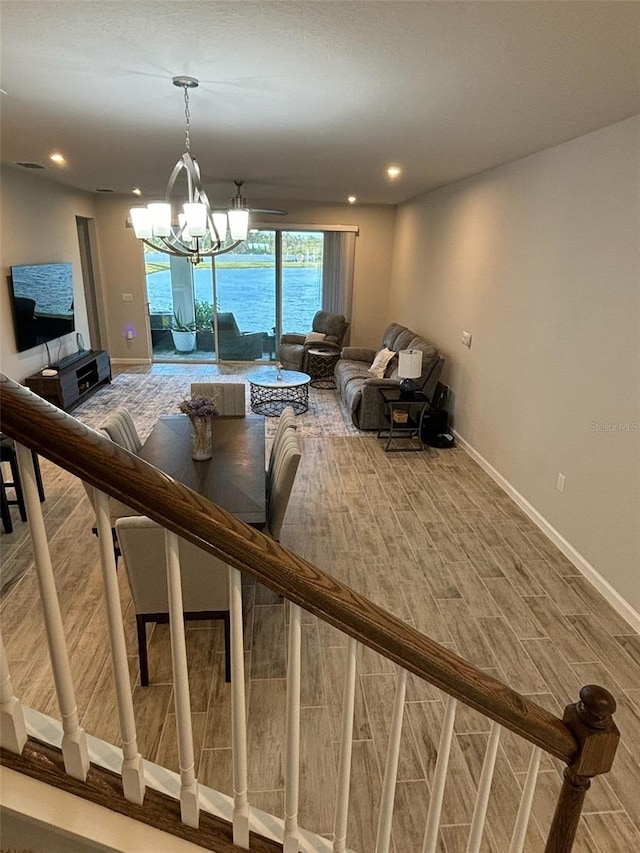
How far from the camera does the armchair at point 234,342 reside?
8.84 meters

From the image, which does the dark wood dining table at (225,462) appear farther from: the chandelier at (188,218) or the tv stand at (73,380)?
the tv stand at (73,380)

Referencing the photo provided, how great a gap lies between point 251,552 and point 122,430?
2721mm

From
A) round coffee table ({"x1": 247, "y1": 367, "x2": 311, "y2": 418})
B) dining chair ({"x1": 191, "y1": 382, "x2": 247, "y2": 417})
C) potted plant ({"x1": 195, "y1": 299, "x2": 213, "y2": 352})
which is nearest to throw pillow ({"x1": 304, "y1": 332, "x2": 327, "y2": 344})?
round coffee table ({"x1": 247, "y1": 367, "x2": 311, "y2": 418})

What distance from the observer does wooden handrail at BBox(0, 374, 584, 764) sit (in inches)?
27.9

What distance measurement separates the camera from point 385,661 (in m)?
2.57

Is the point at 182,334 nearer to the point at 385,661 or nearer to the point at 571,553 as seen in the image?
the point at 571,553

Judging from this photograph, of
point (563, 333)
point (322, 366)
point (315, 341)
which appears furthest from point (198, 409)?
point (315, 341)

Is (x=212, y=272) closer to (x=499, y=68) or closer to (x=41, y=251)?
(x=41, y=251)

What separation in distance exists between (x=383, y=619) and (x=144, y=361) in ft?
28.8

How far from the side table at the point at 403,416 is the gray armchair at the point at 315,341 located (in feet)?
8.23

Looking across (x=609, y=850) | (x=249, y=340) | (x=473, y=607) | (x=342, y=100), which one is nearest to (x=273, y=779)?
(x=609, y=850)

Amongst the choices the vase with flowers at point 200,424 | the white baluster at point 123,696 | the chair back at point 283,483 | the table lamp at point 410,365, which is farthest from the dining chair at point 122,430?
the table lamp at point 410,365

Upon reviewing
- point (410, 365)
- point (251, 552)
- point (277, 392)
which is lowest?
point (277, 392)

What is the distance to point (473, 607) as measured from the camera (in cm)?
299
